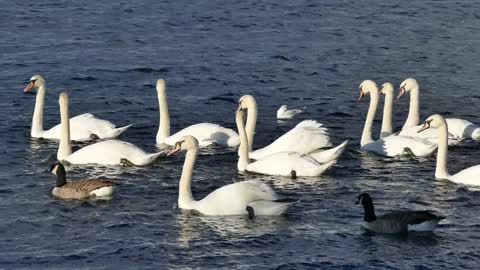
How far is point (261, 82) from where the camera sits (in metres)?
31.2

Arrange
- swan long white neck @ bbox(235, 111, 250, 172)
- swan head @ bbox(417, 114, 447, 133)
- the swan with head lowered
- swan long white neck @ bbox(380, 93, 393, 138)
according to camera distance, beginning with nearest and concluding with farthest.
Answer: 1. swan head @ bbox(417, 114, 447, 133)
2. swan long white neck @ bbox(235, 111, 250, 172)
3. the swan with head lowered
4. swan long white neck @ bbox(380, 93, 393, 138)

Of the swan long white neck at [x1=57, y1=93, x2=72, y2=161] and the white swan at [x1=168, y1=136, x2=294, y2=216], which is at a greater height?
the swan long white neck at [x1=57, y1=93, x2=72, y2=161]

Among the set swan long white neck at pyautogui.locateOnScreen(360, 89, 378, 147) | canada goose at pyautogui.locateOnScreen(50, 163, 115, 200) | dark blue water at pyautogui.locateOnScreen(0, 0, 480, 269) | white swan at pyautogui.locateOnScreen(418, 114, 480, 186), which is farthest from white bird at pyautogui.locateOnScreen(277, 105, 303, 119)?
canada goose at pyautogui.locateOnScreen(50, 163, 115, 200)

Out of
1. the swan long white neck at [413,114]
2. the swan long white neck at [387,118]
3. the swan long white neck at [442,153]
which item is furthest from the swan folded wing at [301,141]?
the swan long white neck at [413,114]

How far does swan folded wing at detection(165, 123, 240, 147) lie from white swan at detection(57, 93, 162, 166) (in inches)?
64.2

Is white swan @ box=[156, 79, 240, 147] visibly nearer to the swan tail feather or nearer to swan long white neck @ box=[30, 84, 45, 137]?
the swan tail feather

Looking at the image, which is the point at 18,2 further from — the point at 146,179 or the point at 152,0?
the point at 146,179

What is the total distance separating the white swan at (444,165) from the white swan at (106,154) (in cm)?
510

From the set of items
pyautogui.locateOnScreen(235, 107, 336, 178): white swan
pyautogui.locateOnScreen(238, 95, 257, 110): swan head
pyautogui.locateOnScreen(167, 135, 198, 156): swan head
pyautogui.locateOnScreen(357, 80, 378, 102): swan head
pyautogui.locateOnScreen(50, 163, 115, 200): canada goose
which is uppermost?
pyautogui.locateOnScreen(357, 80, 378, 102): swan head

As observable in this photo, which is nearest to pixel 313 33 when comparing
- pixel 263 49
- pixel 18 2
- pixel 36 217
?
pixel 263 49

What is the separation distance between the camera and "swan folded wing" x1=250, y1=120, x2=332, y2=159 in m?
23.8

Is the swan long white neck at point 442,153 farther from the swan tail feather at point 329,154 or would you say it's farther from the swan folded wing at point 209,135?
the swan folded wing at point 209,135

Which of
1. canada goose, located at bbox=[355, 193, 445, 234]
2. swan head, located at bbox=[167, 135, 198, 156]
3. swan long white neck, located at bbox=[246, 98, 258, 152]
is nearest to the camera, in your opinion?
canada goose, located at bbox=[355, 193, 445, 234]

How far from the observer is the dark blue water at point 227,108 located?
18.5 m
